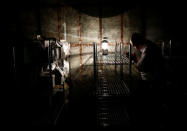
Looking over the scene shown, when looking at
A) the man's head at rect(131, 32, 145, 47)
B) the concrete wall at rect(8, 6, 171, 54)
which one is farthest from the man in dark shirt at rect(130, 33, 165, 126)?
the concrete wall at rect(8, 6, 171, 54)

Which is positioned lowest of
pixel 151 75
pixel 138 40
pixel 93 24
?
pixel 151 75

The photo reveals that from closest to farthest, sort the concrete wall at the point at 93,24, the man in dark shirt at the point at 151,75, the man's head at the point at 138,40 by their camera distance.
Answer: the man in dark shirt at the point at 151,75
the man's head at the point at 138,40
the concrete wall at the point at 93,24

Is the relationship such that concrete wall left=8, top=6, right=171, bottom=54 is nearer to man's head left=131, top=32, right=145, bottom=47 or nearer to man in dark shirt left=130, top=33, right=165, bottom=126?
man's head left=131, top=32, right=145, bottom=47

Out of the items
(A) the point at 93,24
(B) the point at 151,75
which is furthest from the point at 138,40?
(A) the point at 93,24

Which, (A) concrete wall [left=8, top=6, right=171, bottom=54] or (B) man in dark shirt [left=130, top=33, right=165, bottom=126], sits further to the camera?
(A) concrete wall [left=8, top=6, right=171, bottom=54]

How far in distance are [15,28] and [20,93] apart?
2160mm

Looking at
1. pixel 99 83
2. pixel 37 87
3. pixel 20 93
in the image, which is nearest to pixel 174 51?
pixel 99 83

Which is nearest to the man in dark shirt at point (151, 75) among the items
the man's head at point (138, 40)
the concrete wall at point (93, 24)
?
the man's head at point (138, 40)

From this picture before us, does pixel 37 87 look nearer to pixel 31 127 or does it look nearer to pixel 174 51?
pixel 31 127

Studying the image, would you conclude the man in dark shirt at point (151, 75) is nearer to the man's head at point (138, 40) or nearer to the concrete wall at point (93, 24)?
the man's head at point (138, 40)

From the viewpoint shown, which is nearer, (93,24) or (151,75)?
(151,75)

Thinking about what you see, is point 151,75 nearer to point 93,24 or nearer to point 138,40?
point 138,40

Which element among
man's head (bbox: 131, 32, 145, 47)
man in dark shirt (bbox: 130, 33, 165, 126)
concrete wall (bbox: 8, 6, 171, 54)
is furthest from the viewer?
concrete wall (bbox: 8, 6, 171, 54)

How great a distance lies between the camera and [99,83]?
254 centimetres
